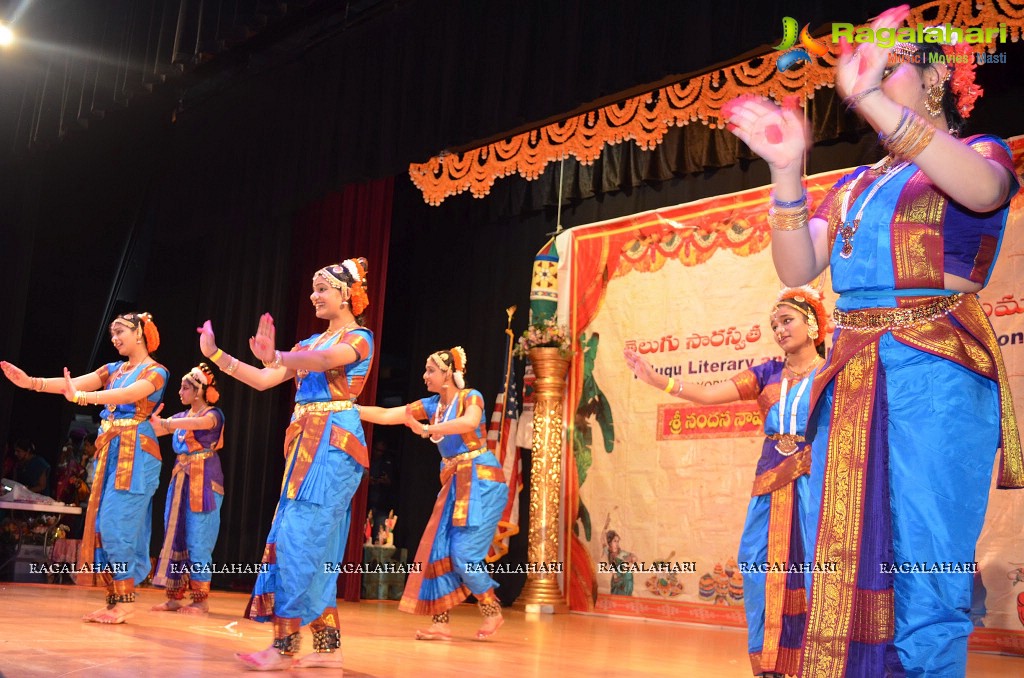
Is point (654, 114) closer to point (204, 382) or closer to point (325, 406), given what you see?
point (325, 406)

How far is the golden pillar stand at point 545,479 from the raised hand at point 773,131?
19.2 feet

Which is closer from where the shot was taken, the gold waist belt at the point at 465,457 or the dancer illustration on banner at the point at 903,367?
the dancer illustration on banner at the point at 903,367

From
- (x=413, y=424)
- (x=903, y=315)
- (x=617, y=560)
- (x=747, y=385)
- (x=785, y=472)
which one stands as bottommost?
(x=617, y=560)

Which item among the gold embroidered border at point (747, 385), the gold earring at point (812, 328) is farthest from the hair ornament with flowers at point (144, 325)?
the gold earring at point (812, 328)

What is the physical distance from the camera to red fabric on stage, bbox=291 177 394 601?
8.01 metres

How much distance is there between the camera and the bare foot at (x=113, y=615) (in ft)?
15.5

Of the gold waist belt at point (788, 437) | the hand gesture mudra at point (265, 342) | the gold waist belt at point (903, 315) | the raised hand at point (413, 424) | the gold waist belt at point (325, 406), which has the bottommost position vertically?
the gold waist belt at point (903, 315)

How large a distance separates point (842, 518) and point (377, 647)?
3.12 metres

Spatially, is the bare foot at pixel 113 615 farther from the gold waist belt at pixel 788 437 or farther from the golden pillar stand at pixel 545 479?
the golden pillar stand at pixel 545 479

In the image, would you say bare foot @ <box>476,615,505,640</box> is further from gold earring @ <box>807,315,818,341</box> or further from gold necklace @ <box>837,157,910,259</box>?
gold necklace @ <box>837,157,910,259</box>

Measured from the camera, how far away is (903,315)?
170 centimetres

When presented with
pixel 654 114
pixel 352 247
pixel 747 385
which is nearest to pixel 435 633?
pixel 747 385

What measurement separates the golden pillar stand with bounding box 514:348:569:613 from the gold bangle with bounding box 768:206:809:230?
19.0ft

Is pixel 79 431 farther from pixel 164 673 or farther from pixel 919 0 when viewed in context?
pixel 919 0
